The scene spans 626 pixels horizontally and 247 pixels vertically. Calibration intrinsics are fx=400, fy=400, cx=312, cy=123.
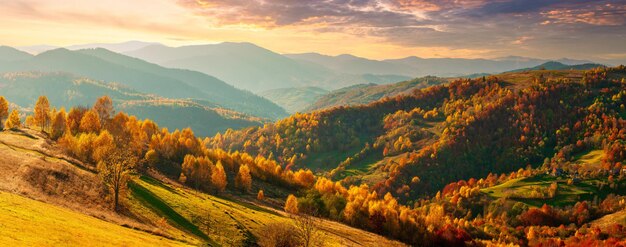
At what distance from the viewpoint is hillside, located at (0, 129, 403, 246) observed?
1969 inches

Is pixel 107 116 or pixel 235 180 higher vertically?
pixel 107 116

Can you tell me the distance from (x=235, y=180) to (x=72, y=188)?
3676 inches

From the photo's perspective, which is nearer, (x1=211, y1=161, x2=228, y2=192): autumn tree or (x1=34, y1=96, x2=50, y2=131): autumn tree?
(x1=211, y1=161, x2=228, y2=192): autumn tree

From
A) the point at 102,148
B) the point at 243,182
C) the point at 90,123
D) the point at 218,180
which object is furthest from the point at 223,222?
the point at 90,123

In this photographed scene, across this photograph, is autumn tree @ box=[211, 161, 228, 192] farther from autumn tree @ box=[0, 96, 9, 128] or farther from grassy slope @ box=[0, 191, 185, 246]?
grassy slope @ box=[0, 191, 185, 246]

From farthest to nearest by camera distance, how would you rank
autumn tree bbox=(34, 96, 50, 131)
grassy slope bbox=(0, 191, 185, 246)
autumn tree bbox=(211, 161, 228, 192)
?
autumn tree bbox=(34, 96, 50, 131), autumn tree bbox=(211, 161, 228, 192), grassy slope bbox=(0, 191, 185, 246)

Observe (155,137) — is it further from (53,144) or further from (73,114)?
(53,144)

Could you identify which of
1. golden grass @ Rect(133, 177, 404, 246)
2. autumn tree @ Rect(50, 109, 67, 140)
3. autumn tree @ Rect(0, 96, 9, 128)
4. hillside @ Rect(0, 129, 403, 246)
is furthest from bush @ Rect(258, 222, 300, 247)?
autumn tree @ Rect(0, 96, 9, 128)

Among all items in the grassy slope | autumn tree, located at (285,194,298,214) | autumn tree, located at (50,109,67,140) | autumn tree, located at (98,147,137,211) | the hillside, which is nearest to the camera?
the grassy slope

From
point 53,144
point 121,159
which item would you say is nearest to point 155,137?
point 53,144

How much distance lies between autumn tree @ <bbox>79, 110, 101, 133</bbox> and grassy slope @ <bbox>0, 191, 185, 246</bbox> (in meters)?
107

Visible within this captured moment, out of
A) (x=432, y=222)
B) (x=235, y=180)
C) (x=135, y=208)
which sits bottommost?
(x=432, y=222)

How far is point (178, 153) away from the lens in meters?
186

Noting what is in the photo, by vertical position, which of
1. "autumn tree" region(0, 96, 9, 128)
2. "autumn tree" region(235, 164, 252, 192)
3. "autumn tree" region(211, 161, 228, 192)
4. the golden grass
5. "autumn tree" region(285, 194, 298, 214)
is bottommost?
"autumn tree" region(285, 194, 298, 214)
